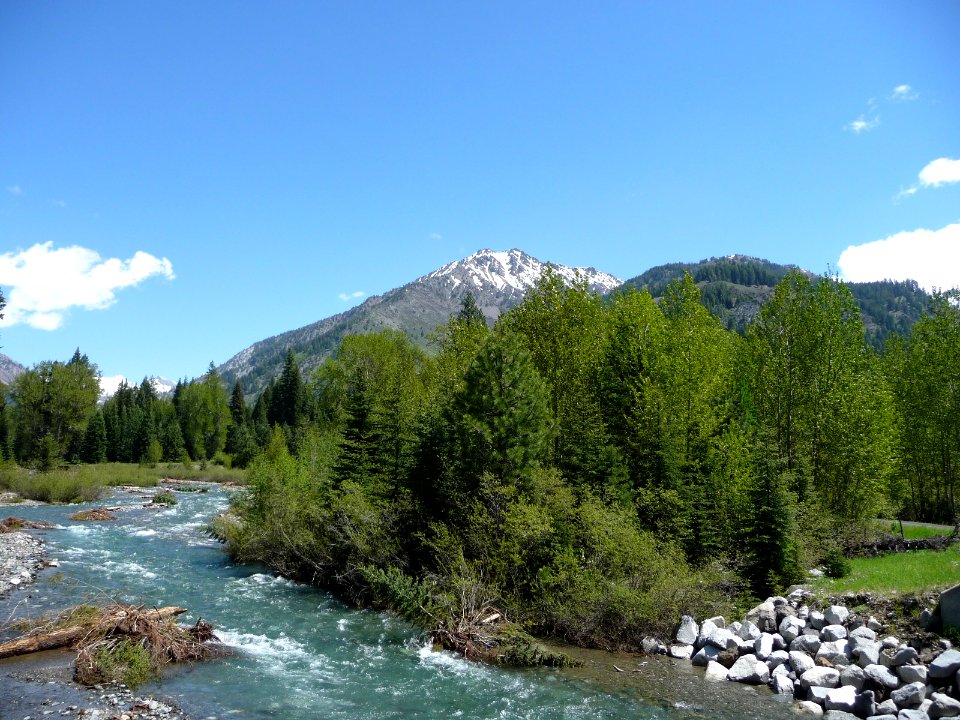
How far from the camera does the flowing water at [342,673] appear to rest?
1556 cm

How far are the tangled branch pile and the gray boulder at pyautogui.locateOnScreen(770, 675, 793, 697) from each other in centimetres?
1583

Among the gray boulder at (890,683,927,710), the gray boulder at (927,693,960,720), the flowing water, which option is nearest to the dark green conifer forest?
the flowing water

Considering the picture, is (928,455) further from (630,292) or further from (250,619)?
(250,619)

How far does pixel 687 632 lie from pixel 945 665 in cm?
693

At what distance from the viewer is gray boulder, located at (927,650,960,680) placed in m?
15.3

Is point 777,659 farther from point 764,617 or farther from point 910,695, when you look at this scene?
point 910,695

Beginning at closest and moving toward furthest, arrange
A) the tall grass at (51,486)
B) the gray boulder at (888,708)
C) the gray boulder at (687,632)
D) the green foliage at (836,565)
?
1. the gray boulder at (888,708)
2. the gray boulder at (687,632)
3. the green foliage at (836,565)
4. the tall grass at (51,486)

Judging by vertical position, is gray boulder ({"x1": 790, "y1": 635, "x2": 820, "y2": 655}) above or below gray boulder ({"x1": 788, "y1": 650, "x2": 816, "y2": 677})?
above

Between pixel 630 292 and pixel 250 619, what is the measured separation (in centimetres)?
2344

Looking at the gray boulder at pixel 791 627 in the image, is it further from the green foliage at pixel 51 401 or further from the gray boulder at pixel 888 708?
the green foliage at pixel 51 401

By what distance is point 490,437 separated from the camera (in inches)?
990

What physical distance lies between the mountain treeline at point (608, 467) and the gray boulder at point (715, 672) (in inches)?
94.1

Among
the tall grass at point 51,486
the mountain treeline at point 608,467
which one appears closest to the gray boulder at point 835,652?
the mountain treeline at point 608,467

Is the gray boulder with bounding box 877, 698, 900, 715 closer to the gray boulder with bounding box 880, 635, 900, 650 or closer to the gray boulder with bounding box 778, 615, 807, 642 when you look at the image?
the gray boulder with bounding box 880, 635, 900, 650
